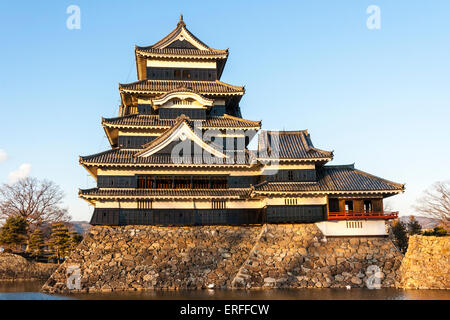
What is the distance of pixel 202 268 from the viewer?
2958cm

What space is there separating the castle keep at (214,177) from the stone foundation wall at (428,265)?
308cm

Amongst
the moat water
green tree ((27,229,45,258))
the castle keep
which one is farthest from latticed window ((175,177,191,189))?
green tree ((27,229,45,258))

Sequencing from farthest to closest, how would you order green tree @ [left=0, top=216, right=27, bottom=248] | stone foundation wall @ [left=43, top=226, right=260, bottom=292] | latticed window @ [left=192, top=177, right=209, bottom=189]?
green tree @ [left=0, top=216, right=27, bottom=248] < latticed window @ [left=192, top=177, right=209, bottom=189] < stone foundation wall @ [left=43, top=226, right=260, bottom=292]

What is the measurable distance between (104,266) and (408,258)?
1997cm

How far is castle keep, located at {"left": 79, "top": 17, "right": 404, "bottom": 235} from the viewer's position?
31141mm

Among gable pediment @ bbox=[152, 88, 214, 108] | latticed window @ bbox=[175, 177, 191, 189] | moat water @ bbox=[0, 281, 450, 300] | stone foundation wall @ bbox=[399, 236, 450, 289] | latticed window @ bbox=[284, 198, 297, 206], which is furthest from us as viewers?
gable pediment @ bbox=[152, 88, 214, 108]

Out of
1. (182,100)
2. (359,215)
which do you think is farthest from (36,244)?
(359,215)

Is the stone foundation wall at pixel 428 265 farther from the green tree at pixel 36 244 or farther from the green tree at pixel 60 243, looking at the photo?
the green tree at pixel 36 244

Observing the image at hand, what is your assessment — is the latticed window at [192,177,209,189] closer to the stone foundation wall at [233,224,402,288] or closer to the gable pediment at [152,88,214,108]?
the stone foundation wall at [233,224,402,288]

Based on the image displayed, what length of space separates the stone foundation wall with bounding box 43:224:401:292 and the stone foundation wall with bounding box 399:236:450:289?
117 cm

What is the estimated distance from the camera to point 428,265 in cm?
2803

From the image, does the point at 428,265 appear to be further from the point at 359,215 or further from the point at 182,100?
the point at 182,100

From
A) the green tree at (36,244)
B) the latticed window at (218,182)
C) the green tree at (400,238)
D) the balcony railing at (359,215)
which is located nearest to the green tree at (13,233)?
Result: the green tree at (36,244)

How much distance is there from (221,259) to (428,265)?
1341 cm
